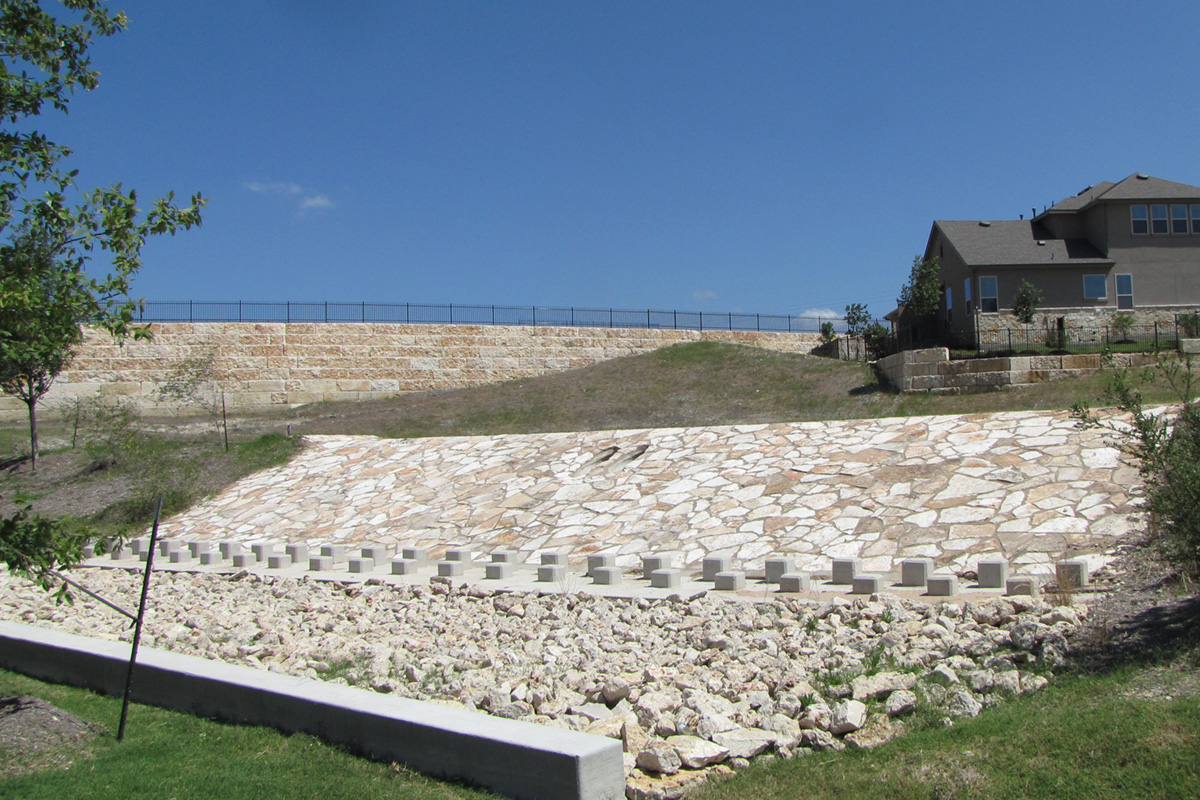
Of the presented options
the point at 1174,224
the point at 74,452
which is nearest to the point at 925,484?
the point at 74,452

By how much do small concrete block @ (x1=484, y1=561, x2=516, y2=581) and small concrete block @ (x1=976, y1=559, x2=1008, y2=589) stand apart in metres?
5.69

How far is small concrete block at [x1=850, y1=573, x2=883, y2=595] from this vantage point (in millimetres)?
8703

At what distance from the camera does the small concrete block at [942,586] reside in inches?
332

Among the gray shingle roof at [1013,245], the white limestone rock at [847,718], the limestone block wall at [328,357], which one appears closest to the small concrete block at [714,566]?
the white limestone rock at [847,718]

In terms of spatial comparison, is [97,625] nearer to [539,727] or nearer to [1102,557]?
[539,727]

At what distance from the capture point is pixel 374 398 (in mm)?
32531

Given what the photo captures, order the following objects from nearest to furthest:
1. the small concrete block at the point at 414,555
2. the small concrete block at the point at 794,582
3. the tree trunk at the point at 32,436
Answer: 1. the small concrete block at the point at 794,582
2. the small concrete block at the point at 414,555
3. the tree trunk at the point at 32,436

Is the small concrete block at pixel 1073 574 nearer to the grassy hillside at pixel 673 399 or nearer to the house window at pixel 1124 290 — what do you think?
the grassy hillside at pixel 673 399

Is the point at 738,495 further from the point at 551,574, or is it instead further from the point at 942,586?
the point at 942,586

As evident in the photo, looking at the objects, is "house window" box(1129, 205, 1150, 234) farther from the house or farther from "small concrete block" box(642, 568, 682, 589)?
"small concrete block" box(642, 568, 682, 589)

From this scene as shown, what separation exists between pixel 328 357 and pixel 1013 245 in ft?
85.2

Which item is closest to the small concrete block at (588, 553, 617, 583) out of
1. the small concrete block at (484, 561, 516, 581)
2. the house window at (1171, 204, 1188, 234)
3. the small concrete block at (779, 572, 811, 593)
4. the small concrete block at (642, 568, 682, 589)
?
the small concrete block at (642, 568, 682, 589)

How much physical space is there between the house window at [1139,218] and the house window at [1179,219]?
0.90 m

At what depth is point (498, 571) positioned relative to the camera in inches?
456
